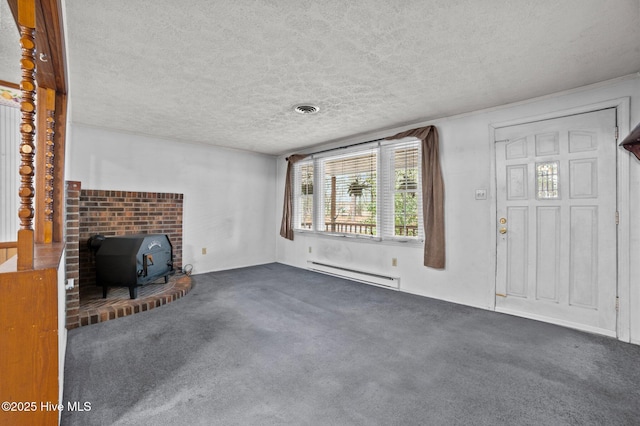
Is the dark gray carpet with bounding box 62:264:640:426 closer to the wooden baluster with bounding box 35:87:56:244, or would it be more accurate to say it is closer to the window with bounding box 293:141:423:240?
the wooden baluster with bounding box 35:87:56:244

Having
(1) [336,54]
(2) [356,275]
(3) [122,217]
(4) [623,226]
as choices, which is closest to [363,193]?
(2) [356,275]

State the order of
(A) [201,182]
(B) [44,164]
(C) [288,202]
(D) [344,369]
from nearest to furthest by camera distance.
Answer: (B) [44,164] < (D) [344,369] < (A) [201,182] < (C) [288,202]

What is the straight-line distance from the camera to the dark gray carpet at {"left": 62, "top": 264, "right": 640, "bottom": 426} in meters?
1.61

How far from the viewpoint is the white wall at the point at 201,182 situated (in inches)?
159

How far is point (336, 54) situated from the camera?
7.18 ft

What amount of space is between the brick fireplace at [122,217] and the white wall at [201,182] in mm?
116

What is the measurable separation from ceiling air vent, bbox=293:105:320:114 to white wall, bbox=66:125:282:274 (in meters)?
2.46

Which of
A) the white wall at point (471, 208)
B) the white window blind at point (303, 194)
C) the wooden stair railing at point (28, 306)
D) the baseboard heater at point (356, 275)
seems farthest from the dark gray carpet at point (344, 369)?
the white window blind at point (303, 194)

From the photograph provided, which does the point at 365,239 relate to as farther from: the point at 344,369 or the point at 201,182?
the point at 201,182

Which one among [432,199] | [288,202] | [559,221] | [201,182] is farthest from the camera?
[288,202]

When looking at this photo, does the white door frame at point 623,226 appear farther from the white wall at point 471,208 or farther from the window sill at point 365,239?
the window sill at point 365,239

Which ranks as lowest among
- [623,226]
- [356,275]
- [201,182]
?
[356,275]

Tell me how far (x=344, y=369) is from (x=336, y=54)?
92.0 inches

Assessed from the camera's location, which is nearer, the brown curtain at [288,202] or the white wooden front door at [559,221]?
the white wooden front door at [559,221]
